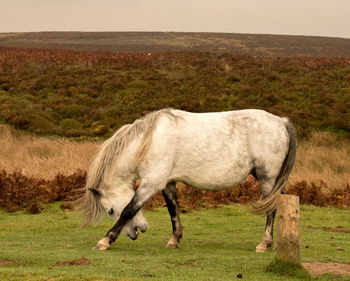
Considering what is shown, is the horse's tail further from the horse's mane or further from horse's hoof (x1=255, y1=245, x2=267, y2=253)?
the horse's mane

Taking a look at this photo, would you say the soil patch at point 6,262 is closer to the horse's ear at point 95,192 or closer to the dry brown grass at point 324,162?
the horse's ear at point 95,192

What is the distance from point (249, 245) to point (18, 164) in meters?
11.4

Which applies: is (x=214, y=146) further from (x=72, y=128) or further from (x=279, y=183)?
(x=72, y=128)

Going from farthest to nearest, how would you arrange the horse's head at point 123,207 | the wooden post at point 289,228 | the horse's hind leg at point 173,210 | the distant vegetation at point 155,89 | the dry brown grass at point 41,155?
the distant vegetation at point 155,89, the dry brown grass at point 41,155, the horse's hind leg at point 173,210, the horse's head at point 123,207, the wooden post at point 289,228

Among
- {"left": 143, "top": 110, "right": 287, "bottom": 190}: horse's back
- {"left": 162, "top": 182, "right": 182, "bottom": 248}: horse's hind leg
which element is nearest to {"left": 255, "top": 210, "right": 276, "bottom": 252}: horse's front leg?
{"left": 143, "top": 110, "right": 287, "bottom": 190}: horse's back

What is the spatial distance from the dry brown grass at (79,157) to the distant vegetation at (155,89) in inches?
92.4

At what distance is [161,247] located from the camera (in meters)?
10.3

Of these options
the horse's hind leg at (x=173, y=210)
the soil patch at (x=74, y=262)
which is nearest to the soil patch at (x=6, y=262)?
the soil patch at (x=74, y=262)

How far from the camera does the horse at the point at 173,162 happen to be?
9633 millimetres

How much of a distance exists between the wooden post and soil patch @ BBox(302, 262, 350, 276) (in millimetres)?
348

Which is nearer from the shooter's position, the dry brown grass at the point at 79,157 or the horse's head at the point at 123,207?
the horse's head at the point at 123,207

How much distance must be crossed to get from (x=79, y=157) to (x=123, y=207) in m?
10.9

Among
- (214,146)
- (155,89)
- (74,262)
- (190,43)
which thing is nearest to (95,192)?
(74,262)

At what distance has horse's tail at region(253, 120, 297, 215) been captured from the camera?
10141 mm
